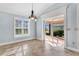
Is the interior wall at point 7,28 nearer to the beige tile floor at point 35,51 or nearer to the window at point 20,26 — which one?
the window at point 20,26

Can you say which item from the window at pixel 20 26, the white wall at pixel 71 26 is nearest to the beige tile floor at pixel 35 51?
the white wall at pixel 71 26

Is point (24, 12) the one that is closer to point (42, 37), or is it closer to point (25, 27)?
point (25, 27)

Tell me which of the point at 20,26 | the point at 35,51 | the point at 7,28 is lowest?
the point at 35,51

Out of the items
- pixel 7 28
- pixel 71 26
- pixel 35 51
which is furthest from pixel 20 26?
pixel 71 26

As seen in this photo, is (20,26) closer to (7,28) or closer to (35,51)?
(7,28)

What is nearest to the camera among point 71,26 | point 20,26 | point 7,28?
point 71,26

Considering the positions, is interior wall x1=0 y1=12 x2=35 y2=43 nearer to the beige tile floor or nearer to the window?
the window

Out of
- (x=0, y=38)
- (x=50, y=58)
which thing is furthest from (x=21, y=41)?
(x=50, y=58)

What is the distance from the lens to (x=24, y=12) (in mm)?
4223

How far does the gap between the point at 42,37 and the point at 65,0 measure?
16.3 feet

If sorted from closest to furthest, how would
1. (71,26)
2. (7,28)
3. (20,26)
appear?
(71,26) < (7,28) < (20,26)

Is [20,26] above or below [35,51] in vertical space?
above

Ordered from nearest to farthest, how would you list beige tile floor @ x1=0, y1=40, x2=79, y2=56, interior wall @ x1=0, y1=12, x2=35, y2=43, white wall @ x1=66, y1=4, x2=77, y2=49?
beige tile floor @ x1=0, y1=40, x2=79, y2=56
white wall @ x1=66, y1=4, x2=77, y2=49
interior wall @ x1=0, y1=12, x2=35, y2=43

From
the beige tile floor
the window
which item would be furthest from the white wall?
the window
